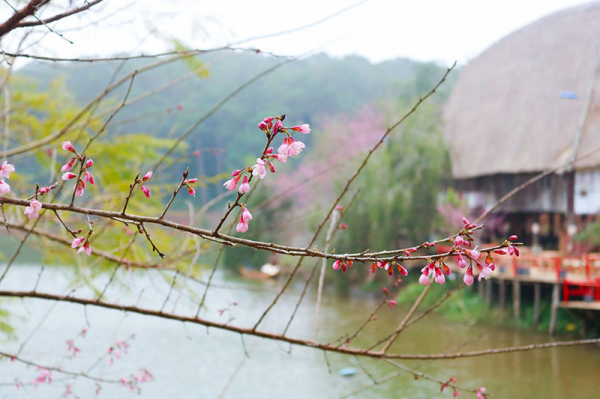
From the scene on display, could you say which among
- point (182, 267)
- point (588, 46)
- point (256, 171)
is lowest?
point (182, 267)

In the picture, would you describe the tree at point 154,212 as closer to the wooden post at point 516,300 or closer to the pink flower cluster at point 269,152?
the pink flower cluster at point 269,152

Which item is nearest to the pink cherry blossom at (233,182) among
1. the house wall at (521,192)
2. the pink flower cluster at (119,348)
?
the pink flower cluster at (119,348)

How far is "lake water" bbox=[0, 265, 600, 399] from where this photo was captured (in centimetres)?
365

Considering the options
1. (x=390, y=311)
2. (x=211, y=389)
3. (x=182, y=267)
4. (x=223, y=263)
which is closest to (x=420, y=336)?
(x=390, y=311)

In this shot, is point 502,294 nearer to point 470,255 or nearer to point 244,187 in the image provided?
point 470,255

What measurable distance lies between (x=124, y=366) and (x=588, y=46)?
6957 millimetres

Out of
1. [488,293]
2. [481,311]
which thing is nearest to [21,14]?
[481,311]

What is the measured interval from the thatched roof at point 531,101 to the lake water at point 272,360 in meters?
2.63

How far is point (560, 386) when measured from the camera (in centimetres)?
366

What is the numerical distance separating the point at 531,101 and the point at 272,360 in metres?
5.50

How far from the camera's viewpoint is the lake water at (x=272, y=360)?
12.0ft

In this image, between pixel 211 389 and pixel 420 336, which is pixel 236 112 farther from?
pixel 211 389

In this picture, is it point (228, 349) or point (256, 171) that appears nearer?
point (256, 171)

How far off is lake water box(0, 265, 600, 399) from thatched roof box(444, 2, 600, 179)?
2635 millimetres
